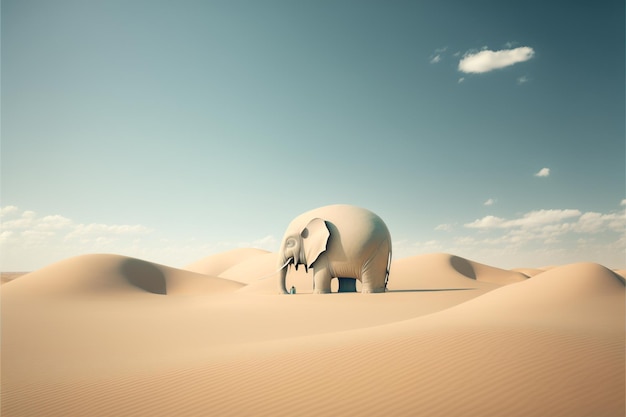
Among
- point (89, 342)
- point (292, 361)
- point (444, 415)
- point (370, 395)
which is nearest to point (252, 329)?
point (89, 342)

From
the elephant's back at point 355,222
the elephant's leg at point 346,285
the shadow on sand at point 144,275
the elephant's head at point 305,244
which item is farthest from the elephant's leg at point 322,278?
the shadow on sand at point 144,275

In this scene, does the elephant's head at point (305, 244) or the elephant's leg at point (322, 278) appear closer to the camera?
the elephant's head at point (305, 244)

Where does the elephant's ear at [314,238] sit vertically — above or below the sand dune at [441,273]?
above

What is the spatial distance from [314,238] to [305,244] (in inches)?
29.4

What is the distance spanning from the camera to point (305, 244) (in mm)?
21641

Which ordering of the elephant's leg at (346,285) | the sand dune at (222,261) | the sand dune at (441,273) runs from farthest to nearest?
the sand dune at (222,261)
the sand dune at (441,273)
the elephant's leg at (346,285)

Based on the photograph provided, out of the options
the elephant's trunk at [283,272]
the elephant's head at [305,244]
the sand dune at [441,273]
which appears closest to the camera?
the elephant's head at [305,244]

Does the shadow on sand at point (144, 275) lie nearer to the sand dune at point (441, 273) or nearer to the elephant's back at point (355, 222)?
the elephant's back at point (355, 222)

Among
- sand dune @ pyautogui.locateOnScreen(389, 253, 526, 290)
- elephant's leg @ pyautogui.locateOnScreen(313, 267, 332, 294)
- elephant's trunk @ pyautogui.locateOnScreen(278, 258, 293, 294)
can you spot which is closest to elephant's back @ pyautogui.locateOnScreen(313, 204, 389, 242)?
elephant's leg @ pyautogui.locateOnScreen(313, 267, 332, 294)

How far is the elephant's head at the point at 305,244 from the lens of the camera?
21047mm

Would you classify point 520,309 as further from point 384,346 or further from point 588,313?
point 384,346

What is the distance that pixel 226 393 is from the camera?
215 inches

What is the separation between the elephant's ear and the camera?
68.7 ft

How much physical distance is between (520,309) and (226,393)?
335 inches
